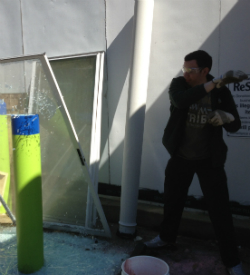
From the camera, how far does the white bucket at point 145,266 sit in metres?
2.18

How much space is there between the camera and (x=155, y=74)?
137 inches

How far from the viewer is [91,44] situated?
3797 millimetres

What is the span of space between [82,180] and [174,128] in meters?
1.19

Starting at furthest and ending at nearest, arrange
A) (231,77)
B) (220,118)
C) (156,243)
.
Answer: (156,243) < (220,118) < (231,77)

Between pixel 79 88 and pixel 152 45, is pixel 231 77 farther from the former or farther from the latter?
pixel 79 88

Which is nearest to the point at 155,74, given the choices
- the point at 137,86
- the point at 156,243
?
the point at 137,86

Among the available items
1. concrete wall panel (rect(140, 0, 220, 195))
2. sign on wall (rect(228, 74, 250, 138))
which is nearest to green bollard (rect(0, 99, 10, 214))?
concrete wall panel (rect(140, 0, 220, 195))

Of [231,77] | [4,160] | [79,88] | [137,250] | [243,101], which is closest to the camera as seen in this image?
[231,77]

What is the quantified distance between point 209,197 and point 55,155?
1627 mm

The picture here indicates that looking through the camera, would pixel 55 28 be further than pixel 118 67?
Yes

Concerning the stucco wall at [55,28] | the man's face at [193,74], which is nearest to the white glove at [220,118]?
the man's face at [193,74]

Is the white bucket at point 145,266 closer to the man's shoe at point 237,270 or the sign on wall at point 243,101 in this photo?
the man's shoe at point 237,270

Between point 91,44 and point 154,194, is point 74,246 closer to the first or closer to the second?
point 154,194

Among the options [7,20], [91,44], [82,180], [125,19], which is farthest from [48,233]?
[7,20]
